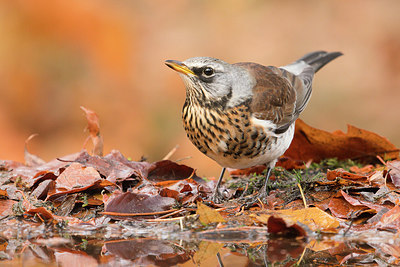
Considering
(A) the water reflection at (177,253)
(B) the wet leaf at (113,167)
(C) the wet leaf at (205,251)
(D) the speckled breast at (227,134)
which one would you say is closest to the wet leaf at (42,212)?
(A) the water reflection at (177,253)

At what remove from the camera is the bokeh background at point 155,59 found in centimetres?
971

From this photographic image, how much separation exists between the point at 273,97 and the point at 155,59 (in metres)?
6.07

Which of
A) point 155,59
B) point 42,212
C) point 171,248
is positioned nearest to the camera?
point 171,248

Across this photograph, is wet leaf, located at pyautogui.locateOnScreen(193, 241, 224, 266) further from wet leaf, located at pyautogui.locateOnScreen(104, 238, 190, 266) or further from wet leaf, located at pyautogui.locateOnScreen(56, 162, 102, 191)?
wet leaf, located at pyautogui.locateOnScreen(56, 162, 102, 191)

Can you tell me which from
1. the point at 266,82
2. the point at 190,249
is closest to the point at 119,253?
the point at 190,249

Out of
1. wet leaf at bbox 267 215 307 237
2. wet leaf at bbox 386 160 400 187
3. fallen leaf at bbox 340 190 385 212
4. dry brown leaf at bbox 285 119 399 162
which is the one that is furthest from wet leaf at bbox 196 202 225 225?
dry brown leaf at bbox 285 119 399 162

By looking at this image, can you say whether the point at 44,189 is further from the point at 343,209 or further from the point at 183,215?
the point at 343,209

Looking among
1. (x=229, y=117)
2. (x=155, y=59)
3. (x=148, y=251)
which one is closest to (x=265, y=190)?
(x=229, y=117)

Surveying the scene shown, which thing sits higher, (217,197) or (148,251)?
(148,251)

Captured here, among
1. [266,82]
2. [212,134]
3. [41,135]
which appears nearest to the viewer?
[212,134]

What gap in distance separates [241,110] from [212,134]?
13.8 inches

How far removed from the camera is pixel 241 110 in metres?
4.80

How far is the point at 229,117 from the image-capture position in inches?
186

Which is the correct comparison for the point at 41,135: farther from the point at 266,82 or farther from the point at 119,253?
the point at 119,253
